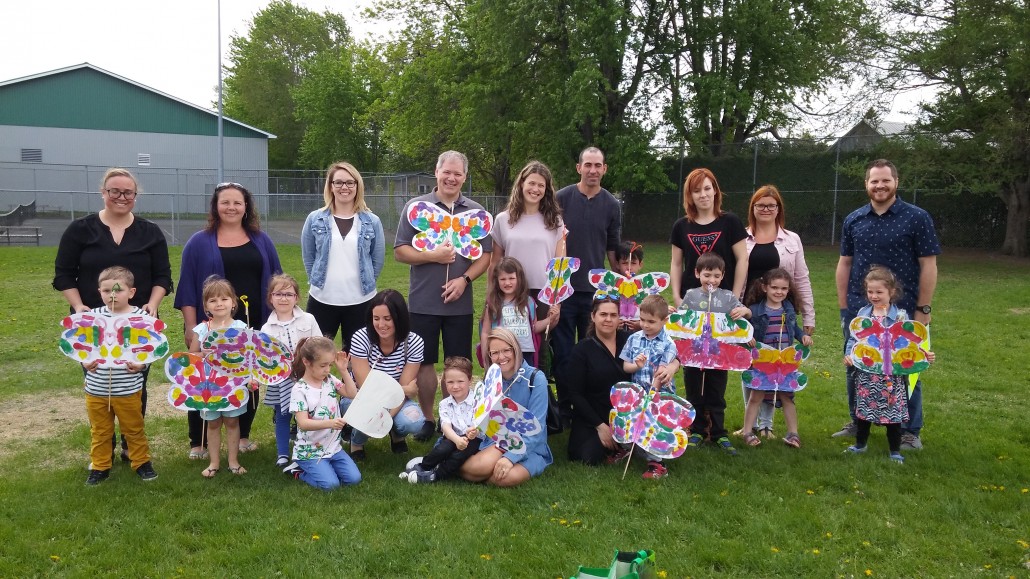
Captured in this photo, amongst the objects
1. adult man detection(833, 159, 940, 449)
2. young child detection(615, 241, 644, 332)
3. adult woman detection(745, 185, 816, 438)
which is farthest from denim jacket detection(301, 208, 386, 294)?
adult man detection(833, 159, 940, 449)

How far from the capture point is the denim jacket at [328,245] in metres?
4.89

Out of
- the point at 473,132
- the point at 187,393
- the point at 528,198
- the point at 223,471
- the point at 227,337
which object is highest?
the point at 473,132

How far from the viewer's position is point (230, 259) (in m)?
4.73

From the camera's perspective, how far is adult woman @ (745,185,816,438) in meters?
5.12

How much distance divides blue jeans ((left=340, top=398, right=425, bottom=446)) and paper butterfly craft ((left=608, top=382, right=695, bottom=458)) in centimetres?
131

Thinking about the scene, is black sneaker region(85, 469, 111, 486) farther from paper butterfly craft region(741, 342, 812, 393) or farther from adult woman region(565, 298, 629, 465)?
paper butterfly craft region(741, 342, 812, 393)

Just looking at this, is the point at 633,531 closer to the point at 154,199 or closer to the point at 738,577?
the point at 738,577

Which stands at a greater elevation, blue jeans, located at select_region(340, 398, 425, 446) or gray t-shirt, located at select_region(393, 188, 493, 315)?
gray t-shirt, located at select_region(393, 188, 493, 315)

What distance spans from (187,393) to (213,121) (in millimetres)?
30158

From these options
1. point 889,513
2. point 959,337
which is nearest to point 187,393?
point 889,513

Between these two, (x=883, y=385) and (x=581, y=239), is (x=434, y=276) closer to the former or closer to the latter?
(x=581, y=239)

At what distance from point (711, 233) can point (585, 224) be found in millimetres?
889

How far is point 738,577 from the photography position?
338 centimetres

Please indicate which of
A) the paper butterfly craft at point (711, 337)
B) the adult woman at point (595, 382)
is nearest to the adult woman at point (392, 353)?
the adult woman at point (595, 382)
